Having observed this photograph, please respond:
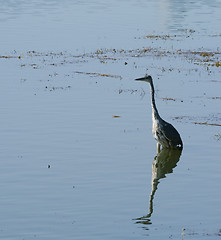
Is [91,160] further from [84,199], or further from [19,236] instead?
[19,236]

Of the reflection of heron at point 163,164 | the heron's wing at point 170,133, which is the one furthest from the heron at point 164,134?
the reflection of heron at point 163,164

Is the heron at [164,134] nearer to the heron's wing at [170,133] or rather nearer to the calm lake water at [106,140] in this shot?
the heron's wing at [170,133]

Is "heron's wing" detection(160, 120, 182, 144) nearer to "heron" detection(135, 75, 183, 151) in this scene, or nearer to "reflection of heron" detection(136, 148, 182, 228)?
"heron" detection(135, 75, 183, 151)

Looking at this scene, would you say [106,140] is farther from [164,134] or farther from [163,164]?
[163,164]

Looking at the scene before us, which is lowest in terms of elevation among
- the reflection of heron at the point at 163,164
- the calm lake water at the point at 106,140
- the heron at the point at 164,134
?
the reflection of heron at the point at 163,164

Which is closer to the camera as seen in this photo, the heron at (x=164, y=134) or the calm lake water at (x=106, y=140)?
the calm lake water at (x=106, y=140)

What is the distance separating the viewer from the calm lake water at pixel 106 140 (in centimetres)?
1219

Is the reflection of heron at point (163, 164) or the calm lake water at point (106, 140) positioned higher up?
the calm lake water at point (106, 140)

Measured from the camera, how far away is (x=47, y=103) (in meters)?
Result: 22.6

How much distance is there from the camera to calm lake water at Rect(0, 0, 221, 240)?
40.0 feet

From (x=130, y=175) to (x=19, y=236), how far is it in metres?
4.29

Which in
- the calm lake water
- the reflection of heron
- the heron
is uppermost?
the heron

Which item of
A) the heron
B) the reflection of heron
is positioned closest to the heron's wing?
the heron

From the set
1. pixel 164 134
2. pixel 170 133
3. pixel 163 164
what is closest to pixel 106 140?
pixel 164 134
